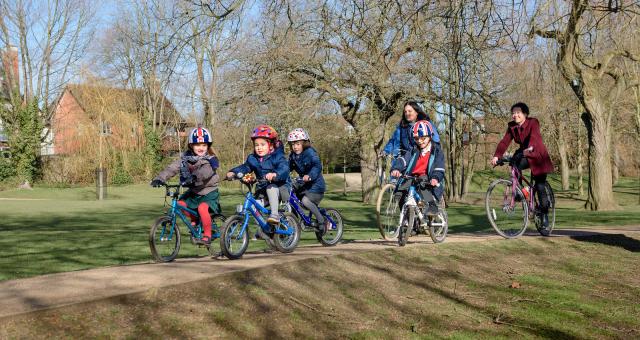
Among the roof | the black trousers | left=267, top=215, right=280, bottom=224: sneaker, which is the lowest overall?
left=267, top=215, right=280, bottom=224: sneaker

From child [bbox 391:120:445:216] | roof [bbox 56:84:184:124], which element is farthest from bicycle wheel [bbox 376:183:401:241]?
roof [bbox 56:84:184:124]

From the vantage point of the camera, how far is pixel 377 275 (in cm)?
674

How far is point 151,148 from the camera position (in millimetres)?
45062

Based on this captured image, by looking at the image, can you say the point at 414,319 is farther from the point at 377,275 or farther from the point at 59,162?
the point at 59,162

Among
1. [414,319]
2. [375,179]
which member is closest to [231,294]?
[414,319]

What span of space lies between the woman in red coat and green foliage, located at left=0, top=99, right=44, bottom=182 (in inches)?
1421

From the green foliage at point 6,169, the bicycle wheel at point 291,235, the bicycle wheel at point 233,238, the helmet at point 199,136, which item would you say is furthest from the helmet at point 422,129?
the green foliage at point 6,169

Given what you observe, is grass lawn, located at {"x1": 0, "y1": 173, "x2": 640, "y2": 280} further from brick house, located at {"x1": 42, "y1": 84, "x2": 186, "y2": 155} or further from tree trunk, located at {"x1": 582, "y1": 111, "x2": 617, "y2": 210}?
brick house, located at {"x1": 42, "y1": 84, "x2": 186, "y2": 155}

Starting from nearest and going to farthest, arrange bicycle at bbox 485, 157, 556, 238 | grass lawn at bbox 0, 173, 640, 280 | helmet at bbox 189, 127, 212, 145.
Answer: helmet at bbox 189, 127, 212, 145 → grass lawn at bbox 0, 173, 640, 280 → bicycle at bbox 485, 157, 556, 238

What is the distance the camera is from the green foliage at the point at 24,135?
39875 millimetres

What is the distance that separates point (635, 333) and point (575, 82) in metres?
19.0

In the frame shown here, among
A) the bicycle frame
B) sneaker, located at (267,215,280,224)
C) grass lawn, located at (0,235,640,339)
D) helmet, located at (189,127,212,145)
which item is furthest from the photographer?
the bicycle frame

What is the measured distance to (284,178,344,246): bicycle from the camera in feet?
29.7

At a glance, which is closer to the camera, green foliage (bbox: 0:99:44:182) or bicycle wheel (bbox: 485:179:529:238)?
bicycle wheel (bbox: 485:179:529:238)
